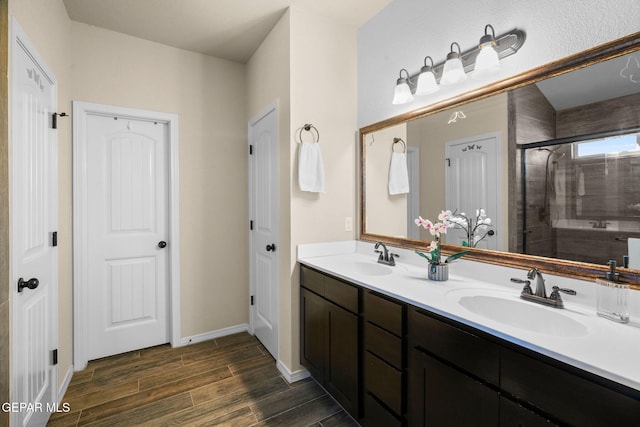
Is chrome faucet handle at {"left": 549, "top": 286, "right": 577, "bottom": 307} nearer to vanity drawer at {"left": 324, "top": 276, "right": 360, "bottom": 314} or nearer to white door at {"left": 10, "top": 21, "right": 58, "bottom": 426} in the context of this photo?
vanity drawer at {"left": 324, "top": 276, "right": 360, "bottom": 314}

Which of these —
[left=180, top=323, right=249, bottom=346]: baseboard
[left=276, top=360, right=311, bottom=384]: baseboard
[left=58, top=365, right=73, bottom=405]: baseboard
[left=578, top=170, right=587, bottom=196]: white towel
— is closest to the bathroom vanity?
[left=276, top=360, right=311, bottom=384]: baseboard

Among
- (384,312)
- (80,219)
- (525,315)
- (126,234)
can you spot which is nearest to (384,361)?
(384,312)

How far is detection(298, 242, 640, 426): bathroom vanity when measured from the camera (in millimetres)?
809

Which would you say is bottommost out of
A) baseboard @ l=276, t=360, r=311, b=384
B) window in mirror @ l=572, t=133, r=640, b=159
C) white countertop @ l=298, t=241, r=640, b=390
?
baseboard @ l=276, t=360, r=311, b=384

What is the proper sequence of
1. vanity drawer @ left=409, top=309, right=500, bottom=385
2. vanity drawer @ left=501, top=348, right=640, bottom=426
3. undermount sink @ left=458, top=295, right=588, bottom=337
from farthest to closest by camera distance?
undermount sink @ left=458, top=295, right=588, bottom=337
vanity drawer @ left=409, top=309, right=500, bottom=385
vanity drawer @ left=501, top=348, right=640, bottom=426

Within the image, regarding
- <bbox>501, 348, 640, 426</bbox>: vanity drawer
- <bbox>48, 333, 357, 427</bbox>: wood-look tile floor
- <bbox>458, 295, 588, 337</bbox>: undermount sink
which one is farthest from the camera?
<bbox>48, 333, 357, 427</bbox>: wood-look tile floor

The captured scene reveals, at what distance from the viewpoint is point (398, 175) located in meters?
2.19

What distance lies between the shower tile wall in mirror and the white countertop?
0.15 m

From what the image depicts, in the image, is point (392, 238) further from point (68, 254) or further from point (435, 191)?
point (68, 254)

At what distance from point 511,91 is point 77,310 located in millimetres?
3222

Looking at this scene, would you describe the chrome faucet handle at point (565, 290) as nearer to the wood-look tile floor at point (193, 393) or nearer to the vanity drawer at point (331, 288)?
the vanity drawer at point (331, 288)

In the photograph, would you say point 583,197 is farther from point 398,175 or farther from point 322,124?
point 322,124

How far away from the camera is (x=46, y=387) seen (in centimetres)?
174

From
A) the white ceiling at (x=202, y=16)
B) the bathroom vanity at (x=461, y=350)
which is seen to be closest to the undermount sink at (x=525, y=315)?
the bathroom vanity at (x=461, y=350)
